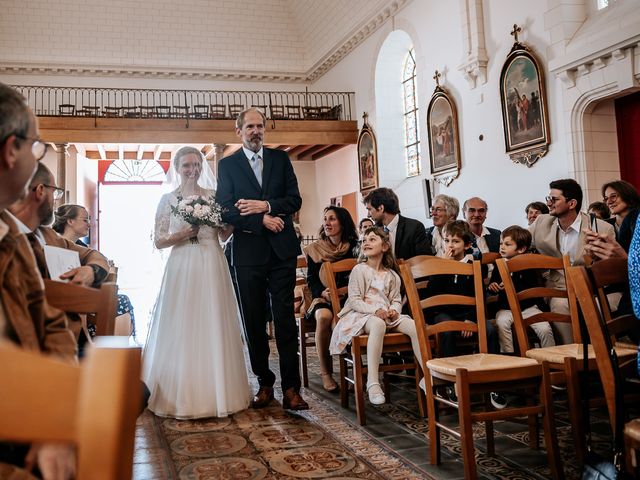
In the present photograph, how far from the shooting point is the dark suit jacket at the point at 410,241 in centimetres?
509

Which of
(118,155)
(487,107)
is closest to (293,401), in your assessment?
(487,107)

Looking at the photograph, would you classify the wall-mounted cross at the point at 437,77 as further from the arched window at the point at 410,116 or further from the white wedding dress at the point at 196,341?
the white wedding dress at the point at 196,341

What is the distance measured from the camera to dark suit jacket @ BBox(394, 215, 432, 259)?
200 inches

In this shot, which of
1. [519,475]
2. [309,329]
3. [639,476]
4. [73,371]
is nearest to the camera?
[73,371]

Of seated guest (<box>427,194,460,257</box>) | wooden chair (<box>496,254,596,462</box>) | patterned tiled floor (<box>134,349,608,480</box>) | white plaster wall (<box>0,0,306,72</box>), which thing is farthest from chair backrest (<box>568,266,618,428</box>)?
white plaster wall (<box>0,0,306,72</box>)

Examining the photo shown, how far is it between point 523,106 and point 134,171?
1512cm

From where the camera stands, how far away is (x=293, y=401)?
4.17 m

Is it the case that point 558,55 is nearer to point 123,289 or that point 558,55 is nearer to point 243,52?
point 243,52

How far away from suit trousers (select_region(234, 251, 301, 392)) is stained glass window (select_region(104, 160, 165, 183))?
57.1ft

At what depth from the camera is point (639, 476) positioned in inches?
77.6

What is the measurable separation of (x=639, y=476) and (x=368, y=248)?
273 centimetres

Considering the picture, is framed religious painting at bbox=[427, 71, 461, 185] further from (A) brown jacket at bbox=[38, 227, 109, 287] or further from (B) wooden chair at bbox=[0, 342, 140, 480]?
(B) wooden chair at bbox=[0, 342, 140, 480]

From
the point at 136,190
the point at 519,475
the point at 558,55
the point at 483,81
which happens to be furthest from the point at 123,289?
the point at 519,475

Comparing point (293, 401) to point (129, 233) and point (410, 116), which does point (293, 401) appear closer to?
point (410, 116)
